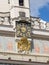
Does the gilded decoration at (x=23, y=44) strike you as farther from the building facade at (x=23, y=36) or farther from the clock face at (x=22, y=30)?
the clock face at (x=22, y=30)

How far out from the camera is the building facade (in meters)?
43.7

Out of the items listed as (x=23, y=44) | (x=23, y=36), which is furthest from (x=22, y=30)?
(x=23, y=44)

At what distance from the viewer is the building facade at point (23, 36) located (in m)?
43.7

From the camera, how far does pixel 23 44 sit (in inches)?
1742

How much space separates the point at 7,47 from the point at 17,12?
433cm

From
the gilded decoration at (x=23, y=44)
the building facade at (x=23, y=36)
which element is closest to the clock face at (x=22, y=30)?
the building facade at (x=23, y=36)

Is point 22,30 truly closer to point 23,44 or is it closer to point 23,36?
point 23,36

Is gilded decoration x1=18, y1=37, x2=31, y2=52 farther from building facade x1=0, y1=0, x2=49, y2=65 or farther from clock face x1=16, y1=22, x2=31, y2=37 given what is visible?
clock face x1=16, y1=22, x2=31, y2=37

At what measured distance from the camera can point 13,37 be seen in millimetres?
44375

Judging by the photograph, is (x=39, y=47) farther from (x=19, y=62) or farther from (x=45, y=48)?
(x=19, y=62)

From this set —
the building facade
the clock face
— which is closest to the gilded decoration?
the building facade

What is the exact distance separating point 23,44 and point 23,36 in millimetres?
856

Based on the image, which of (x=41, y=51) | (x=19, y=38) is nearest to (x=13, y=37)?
(x=19, y=38)

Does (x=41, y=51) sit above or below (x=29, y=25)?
below
